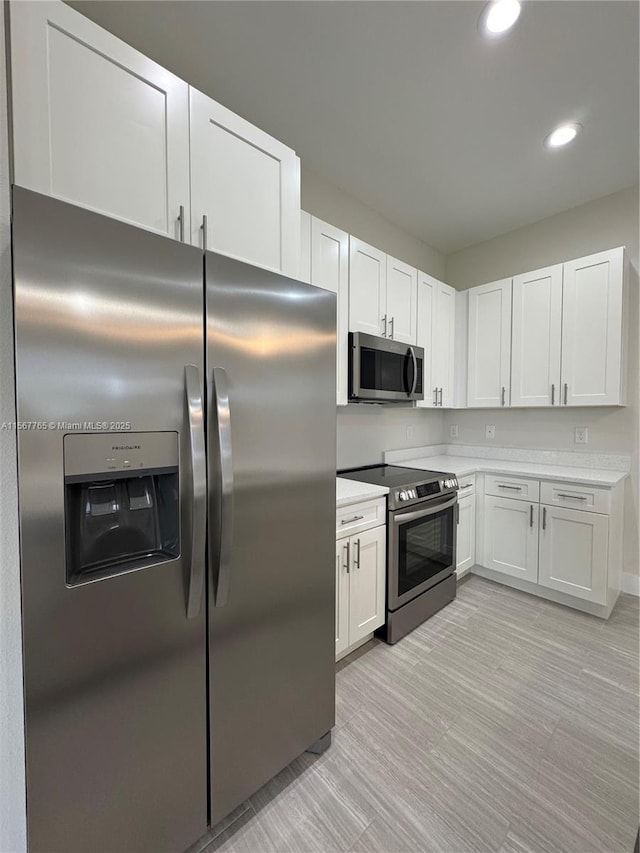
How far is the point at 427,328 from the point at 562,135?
4.64ft

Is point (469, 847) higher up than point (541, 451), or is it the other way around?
point (541, 451)

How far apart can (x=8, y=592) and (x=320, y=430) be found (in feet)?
3.45

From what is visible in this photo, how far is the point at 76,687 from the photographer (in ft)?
2.81

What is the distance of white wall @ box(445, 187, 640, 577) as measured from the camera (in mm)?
2748

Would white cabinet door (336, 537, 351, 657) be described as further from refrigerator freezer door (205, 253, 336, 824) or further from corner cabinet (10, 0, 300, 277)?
corner cabinet (10, 0, 300, 277)

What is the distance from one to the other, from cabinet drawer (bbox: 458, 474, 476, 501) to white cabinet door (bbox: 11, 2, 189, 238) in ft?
8.12

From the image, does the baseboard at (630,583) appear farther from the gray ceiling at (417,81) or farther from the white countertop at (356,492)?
the gray ceiling at (417,81)

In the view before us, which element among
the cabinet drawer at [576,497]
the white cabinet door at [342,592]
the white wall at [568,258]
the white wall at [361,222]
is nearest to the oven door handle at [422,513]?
the white cabinet door at [342,592]

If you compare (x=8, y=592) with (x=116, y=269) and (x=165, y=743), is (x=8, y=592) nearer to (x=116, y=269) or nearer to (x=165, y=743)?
(x=165, y=743)

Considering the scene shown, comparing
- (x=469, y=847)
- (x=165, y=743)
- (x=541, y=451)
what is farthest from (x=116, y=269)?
(x=541, y=451)

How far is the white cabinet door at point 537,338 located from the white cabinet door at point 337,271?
1.73 meters

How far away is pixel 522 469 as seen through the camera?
111 inches

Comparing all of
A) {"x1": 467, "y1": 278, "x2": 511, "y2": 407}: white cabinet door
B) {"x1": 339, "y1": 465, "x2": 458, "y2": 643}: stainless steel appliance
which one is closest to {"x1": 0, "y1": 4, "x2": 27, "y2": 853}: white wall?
{"x1": 339, "y1": 465, "x2": 458, "y2": 643}: stainless steel appliance

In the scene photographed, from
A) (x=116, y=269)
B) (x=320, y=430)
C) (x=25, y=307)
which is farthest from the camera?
(x=320, y=430)
